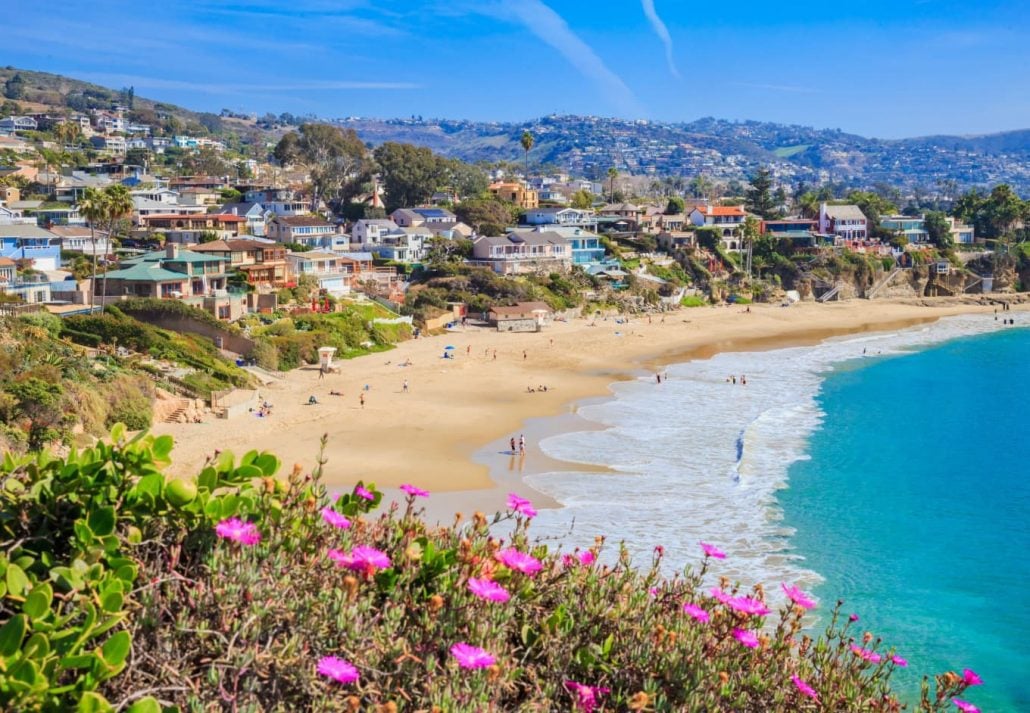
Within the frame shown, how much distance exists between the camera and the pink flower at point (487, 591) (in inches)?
192

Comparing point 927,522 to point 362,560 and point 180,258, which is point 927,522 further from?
point 180,258

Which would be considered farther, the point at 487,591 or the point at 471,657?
the point at 487,591

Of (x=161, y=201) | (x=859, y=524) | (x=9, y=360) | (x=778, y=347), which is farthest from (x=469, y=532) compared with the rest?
(x=161, y=201)

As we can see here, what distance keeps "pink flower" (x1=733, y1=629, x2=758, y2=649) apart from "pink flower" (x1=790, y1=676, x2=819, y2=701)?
0.30m

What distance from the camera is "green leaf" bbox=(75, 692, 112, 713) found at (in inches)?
147

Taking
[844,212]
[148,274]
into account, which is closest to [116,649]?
[148,274]

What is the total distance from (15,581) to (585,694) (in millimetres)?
2800

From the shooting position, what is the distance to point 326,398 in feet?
130

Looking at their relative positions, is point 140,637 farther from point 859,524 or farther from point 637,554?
point 859,524

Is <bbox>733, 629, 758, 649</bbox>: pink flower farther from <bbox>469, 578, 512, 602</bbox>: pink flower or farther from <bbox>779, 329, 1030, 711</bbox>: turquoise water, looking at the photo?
<bbox>779, 329, 1030, 711</bbox>: turquoise water

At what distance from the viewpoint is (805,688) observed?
17.4ft

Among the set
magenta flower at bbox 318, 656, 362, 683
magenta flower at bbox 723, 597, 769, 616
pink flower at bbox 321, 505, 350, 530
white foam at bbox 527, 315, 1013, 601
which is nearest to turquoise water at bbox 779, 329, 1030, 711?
white foam at bbox 527, 315, 1013, 601

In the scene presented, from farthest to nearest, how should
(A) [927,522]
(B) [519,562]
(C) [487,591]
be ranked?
(A) [927,522] → (B) [519,562] → (C) [487,591]

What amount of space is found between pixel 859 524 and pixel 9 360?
2651cm
